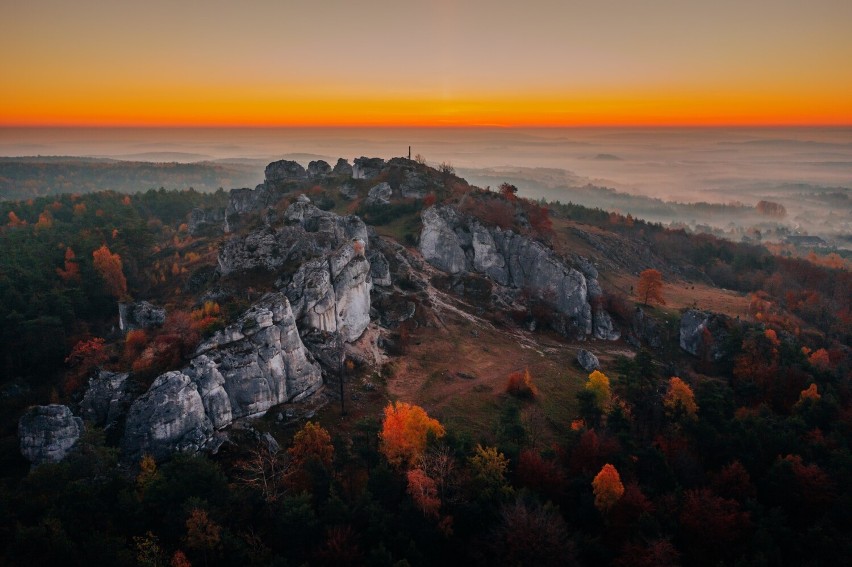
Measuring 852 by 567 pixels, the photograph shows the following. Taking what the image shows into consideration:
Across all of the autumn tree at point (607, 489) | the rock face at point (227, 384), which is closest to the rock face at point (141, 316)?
the rock face at point (227, 384)

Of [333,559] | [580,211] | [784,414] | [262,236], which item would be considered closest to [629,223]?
[580,211]

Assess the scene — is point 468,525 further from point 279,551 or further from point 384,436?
point 279,551

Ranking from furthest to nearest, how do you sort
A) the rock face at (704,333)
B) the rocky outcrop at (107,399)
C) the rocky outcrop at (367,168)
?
the rocky outcrop at (367,168) < the rock face at (704,333) < the rocky outcrop at (107,399)

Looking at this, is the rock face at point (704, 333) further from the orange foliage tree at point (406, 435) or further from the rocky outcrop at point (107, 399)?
the rocky outcrop at point (107, 399)

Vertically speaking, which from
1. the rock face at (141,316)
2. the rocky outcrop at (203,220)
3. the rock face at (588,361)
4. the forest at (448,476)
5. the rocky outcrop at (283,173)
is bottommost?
the rock face at (588,361)

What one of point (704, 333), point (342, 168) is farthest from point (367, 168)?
point (704, 333)

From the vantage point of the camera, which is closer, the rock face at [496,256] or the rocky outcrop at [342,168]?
the rock face at [496,256]

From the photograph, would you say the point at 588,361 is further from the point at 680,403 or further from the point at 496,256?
the point at 496,256

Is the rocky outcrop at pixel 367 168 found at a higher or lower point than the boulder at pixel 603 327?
higher
